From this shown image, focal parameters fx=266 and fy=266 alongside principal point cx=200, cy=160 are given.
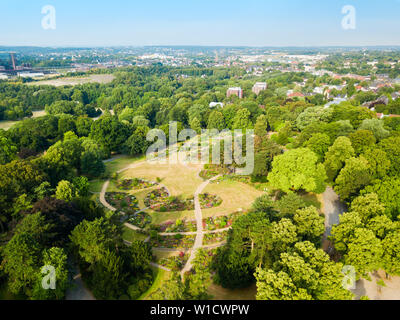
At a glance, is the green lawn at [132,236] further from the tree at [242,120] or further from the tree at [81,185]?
the tree at [242,120]

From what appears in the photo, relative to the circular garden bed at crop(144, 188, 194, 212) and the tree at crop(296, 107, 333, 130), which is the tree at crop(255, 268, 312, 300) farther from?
the tree at crop(296, 107, 333, 130)

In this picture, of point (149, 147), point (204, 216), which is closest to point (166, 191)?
point (204, 216)

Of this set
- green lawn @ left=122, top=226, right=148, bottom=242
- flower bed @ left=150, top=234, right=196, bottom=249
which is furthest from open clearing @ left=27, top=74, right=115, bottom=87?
flower bed @ left=150, top=234, right=196, bottom=249

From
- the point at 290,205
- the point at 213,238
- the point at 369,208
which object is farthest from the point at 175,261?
the point at 369,208

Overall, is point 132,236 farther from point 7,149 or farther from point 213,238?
point 7,149

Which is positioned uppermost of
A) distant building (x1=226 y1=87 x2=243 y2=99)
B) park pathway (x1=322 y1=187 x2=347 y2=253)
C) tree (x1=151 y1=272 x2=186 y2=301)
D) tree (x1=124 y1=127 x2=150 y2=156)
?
distant building (x1=226 y1=87 x2=243 y2=99)

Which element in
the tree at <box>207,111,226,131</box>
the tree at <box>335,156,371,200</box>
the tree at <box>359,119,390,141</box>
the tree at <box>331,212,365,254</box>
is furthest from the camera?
the tree at <box>207,111,226,131</box>
